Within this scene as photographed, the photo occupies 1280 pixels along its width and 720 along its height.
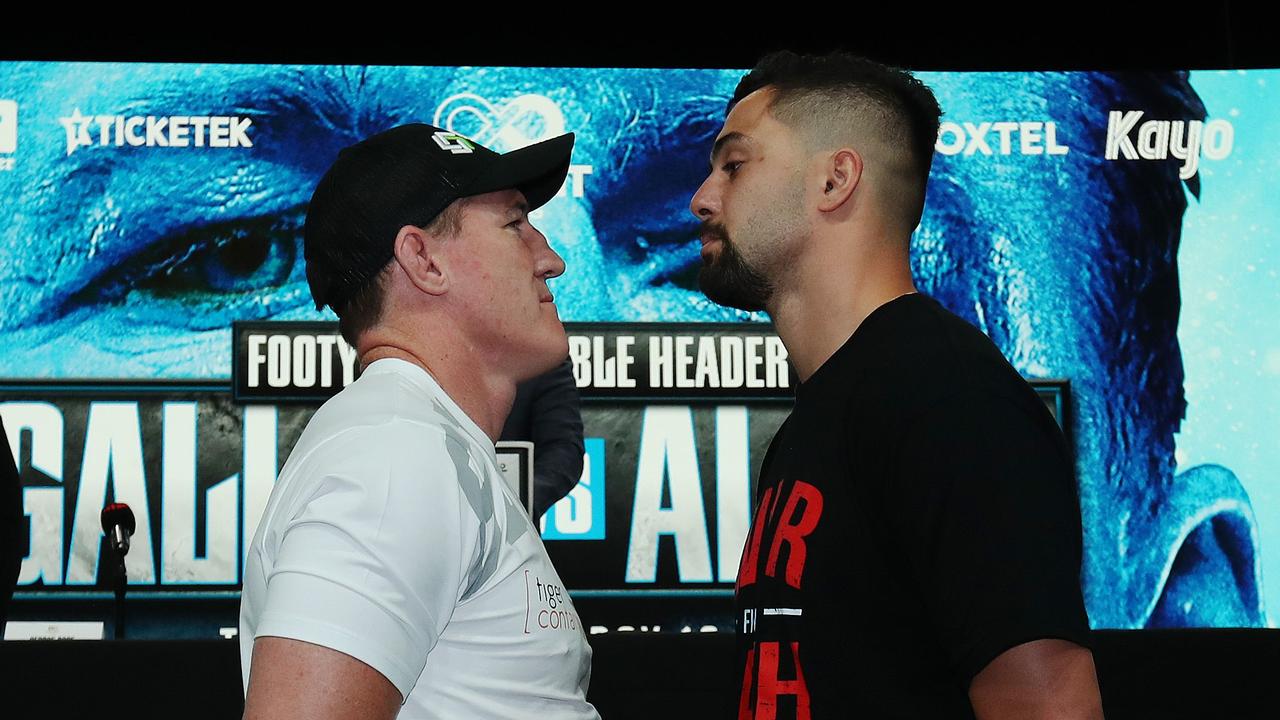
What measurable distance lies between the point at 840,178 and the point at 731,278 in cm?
17

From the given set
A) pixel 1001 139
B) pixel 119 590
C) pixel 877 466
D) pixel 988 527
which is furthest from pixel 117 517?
pixel 1001 139

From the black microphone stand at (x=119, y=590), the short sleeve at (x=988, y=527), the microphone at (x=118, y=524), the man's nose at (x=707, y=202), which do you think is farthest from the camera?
the microphone at (x=118, y=524)

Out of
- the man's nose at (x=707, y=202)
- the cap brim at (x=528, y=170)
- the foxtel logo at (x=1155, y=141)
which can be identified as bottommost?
the cap brim at (x=528, y=170)

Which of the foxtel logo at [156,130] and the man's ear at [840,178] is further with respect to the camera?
the foxtel logo at [156,130]

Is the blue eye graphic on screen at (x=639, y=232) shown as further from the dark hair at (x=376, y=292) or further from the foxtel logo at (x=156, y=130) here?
the dark hair at (x=376, y=292)

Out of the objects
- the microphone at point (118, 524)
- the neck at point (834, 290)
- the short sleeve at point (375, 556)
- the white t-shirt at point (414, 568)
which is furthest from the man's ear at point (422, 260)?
the microphone at point (118, 524)

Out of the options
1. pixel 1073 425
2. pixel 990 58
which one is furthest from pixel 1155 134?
pixel 1073 425

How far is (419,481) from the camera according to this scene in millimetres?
1024

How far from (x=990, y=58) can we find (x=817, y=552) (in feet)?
12.8

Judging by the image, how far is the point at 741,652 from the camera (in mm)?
1333

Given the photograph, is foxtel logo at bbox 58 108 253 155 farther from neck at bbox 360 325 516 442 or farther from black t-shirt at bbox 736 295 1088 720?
black t-shirt at bbox 736 295 1088 720

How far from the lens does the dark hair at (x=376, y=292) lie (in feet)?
4.26

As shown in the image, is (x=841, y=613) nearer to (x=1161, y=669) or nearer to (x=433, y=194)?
(x=433, y=194)

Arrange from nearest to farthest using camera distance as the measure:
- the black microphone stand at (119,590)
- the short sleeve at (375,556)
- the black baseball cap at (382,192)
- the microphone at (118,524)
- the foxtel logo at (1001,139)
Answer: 1. the short sleeve at (375,556)
2. the black baseball cap at (382,192)
3. the black microphone stand at (119,590)
4. the microphone at (118,524)
5. the foxtel logo at (1001,139)
